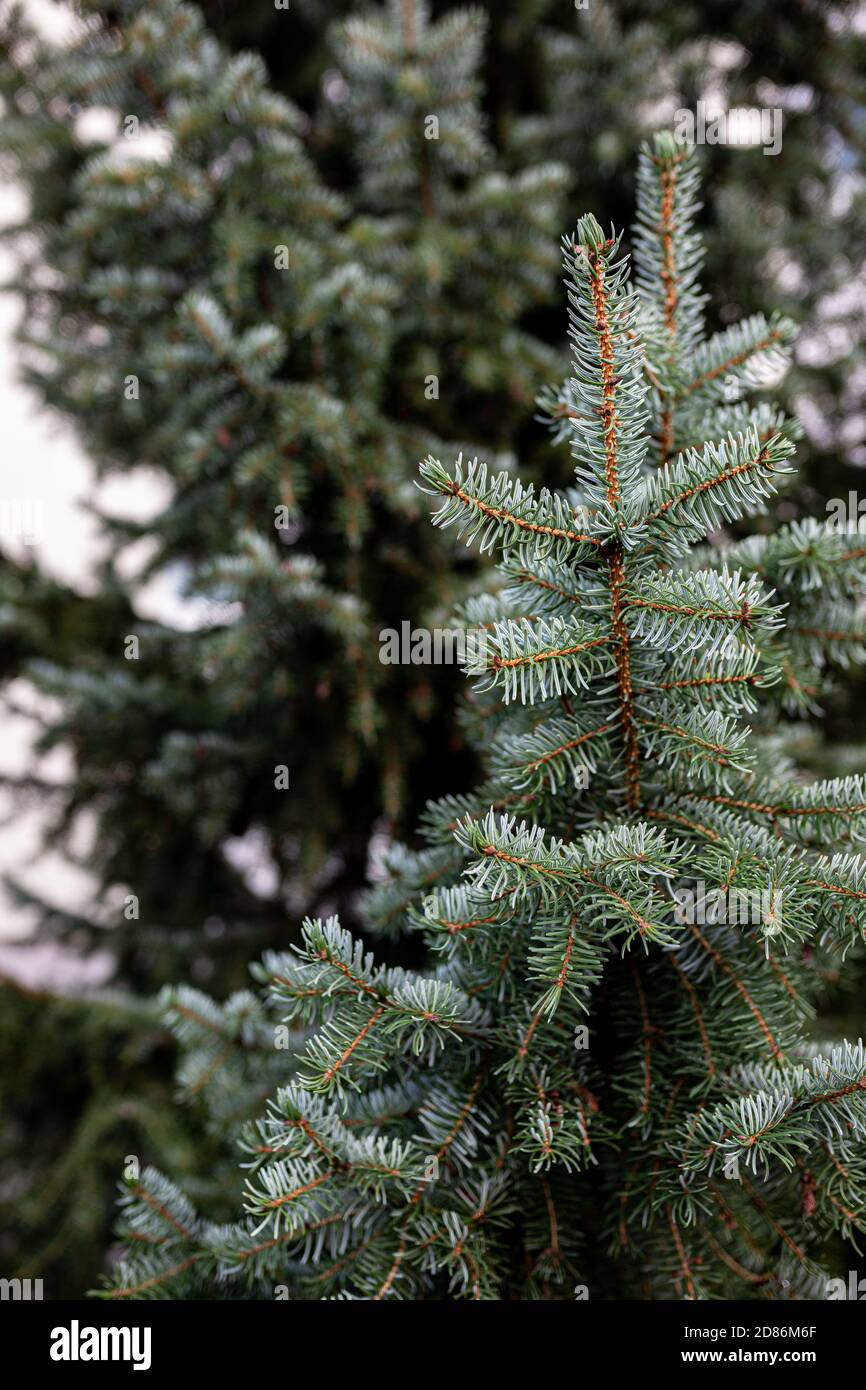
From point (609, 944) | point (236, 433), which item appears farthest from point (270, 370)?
point (609, 944)

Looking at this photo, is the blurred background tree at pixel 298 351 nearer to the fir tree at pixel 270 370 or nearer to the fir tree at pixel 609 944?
the fir tree at pixel 270 370

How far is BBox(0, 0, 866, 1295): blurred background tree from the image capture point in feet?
4.05

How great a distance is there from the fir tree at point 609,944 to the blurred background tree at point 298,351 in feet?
1.73

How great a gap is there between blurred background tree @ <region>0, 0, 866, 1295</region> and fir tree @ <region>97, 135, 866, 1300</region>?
0.53 metres

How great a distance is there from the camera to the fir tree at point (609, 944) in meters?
0.53

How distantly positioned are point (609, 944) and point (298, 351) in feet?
3.31

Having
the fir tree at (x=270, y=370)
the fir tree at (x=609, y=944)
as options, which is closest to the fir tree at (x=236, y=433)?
the fir tree at (x=270, y=370)

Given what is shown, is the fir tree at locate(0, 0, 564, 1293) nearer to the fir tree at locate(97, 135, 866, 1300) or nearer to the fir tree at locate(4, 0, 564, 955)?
the fir tree at locate(4, 0, 564, 955)

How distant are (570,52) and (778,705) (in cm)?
132

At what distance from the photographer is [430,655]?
1.23 m

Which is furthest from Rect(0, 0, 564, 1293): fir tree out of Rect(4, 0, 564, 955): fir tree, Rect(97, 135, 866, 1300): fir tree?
Rect(97, 135, 866, 1300): fir tree

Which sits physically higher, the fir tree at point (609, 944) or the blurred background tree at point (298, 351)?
the blurred background tree at point (298, 351)

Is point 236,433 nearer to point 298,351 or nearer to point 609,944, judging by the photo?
point 298,351
